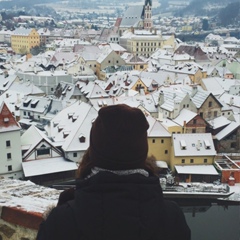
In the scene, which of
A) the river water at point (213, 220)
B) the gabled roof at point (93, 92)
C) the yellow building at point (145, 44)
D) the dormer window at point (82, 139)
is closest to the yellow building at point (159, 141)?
the dormer window at point (82, 139)

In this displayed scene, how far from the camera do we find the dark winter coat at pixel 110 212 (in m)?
0.97

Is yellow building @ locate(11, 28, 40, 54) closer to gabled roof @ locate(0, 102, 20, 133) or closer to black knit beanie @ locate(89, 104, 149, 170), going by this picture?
gabled roof @ locate(0, 102, 20, 133)

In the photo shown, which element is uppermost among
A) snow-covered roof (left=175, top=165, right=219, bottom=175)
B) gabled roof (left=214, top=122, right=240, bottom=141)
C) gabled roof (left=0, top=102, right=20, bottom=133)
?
gabled roof (left=0, top=102, right=20, bottom=133)

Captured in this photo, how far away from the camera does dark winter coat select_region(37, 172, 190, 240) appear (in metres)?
0.97

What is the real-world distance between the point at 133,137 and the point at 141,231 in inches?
8.5

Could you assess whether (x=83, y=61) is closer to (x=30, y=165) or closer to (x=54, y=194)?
(x=30, y=165)

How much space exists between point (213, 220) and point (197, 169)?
178cm

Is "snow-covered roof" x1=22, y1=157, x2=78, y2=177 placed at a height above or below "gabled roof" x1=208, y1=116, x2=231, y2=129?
below

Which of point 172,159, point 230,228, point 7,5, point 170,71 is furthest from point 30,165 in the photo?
point 7,5

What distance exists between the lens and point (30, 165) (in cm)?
946

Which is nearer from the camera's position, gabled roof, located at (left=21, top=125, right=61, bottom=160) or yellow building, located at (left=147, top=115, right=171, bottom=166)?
gabled roof, located at (left=21, top=125, right=61, bottom=160)

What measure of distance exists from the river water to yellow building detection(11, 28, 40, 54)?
32.2 m

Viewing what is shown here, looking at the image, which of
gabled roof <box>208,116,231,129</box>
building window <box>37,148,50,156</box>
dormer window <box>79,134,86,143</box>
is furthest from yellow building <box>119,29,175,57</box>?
building window <box>37,148,50,156</box>

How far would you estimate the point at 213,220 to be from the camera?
8.47 metres
